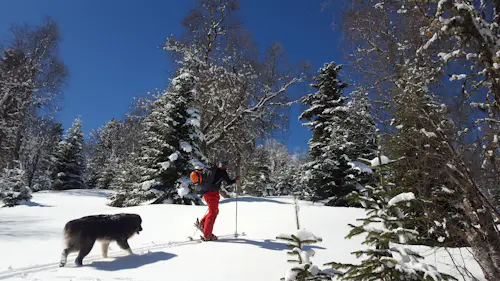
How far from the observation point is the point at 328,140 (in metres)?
17.2

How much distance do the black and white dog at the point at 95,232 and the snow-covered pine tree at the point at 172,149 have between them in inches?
278

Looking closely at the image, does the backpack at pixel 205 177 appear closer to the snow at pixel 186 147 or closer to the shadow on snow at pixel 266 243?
the shadow on snow at pixel 266 243

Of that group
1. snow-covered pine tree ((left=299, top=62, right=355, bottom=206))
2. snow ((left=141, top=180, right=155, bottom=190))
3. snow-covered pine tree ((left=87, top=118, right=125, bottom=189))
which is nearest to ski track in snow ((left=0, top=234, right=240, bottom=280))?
snow ((left=141, top=180, right=155, bottom=190))

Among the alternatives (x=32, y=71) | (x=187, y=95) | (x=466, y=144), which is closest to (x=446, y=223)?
(x=466, y=144)

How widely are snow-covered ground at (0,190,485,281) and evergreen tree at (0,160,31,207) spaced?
5.78 m

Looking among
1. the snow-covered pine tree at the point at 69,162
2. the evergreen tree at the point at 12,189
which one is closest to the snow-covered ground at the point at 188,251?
the evergreen tree at the point at 12,189

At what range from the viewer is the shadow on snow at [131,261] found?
4.06 m

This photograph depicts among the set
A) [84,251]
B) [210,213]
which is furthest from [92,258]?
[210,213]

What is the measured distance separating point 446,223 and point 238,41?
14.7 meters

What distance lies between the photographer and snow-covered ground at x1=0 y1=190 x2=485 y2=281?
149 inches

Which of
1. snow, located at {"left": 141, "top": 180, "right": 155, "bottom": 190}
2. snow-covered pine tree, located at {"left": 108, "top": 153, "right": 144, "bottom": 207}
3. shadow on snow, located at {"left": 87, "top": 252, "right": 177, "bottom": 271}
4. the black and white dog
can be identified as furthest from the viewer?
snow-covered pine tree, located at {"left": 108, "top": 153, "right": 144, "bottom": 207}

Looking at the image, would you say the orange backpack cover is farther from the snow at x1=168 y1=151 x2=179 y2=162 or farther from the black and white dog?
the snow at x1=168 y1=151 x2=179 y2=162

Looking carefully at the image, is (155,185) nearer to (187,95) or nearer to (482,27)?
(187,95)

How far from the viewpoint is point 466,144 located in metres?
2.96
